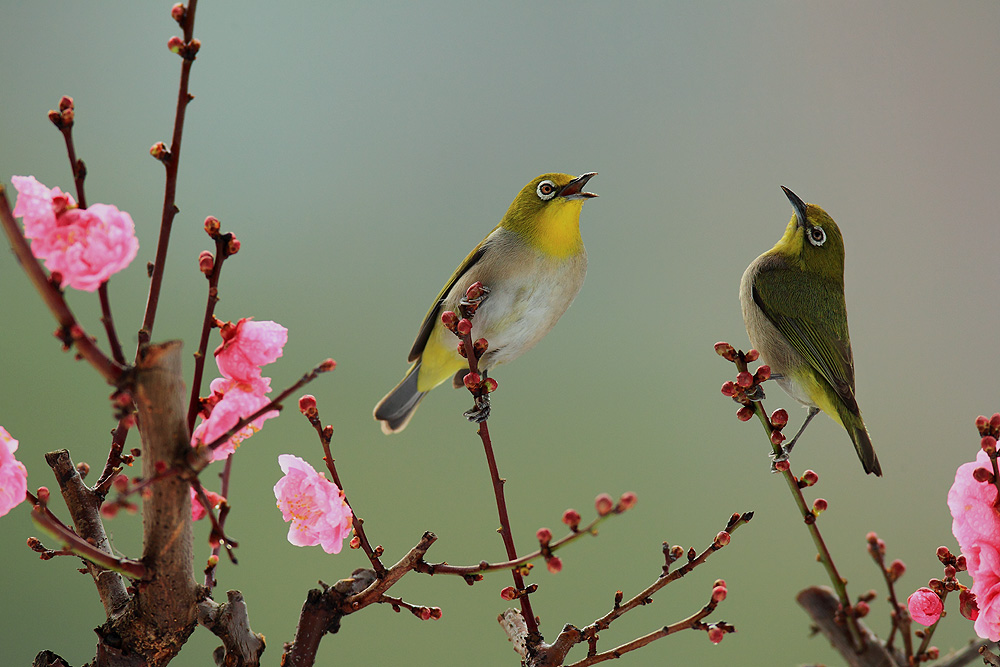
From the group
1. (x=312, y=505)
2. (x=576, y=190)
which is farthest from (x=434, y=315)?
(x=312, y=505)

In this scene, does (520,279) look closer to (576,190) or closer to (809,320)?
(576,190)

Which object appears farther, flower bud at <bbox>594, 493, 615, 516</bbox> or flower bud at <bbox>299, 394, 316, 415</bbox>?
flower bud at <bbox>299, 394, 316, 415</bbox>

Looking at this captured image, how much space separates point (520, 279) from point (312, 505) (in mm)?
367

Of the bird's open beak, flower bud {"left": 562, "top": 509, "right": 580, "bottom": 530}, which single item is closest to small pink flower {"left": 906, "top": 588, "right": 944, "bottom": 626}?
flower bud {"left": 562, "top": 509, "right": 580, "bottom": 530}

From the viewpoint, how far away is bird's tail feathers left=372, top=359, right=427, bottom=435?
41.1 inches

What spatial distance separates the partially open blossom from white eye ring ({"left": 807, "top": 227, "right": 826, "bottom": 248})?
43 centimetres

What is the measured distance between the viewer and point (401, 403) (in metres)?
1.07

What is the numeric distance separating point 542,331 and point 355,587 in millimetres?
367

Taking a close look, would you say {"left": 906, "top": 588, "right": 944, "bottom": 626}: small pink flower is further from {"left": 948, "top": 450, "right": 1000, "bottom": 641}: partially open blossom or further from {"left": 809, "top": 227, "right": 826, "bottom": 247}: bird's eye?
{"left": 809, "top": 227, "right": 826, "bottom": 247}: bird's eye

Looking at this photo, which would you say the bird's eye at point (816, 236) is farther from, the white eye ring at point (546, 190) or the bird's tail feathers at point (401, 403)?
the bird's tail feathers at point (401, 403)

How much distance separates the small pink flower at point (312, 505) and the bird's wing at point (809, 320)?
25.4 inches

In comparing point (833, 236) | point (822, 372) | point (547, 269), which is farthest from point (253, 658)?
point (833, 236)

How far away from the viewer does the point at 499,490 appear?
718 millimetres

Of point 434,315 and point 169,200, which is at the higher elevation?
point 434,315
